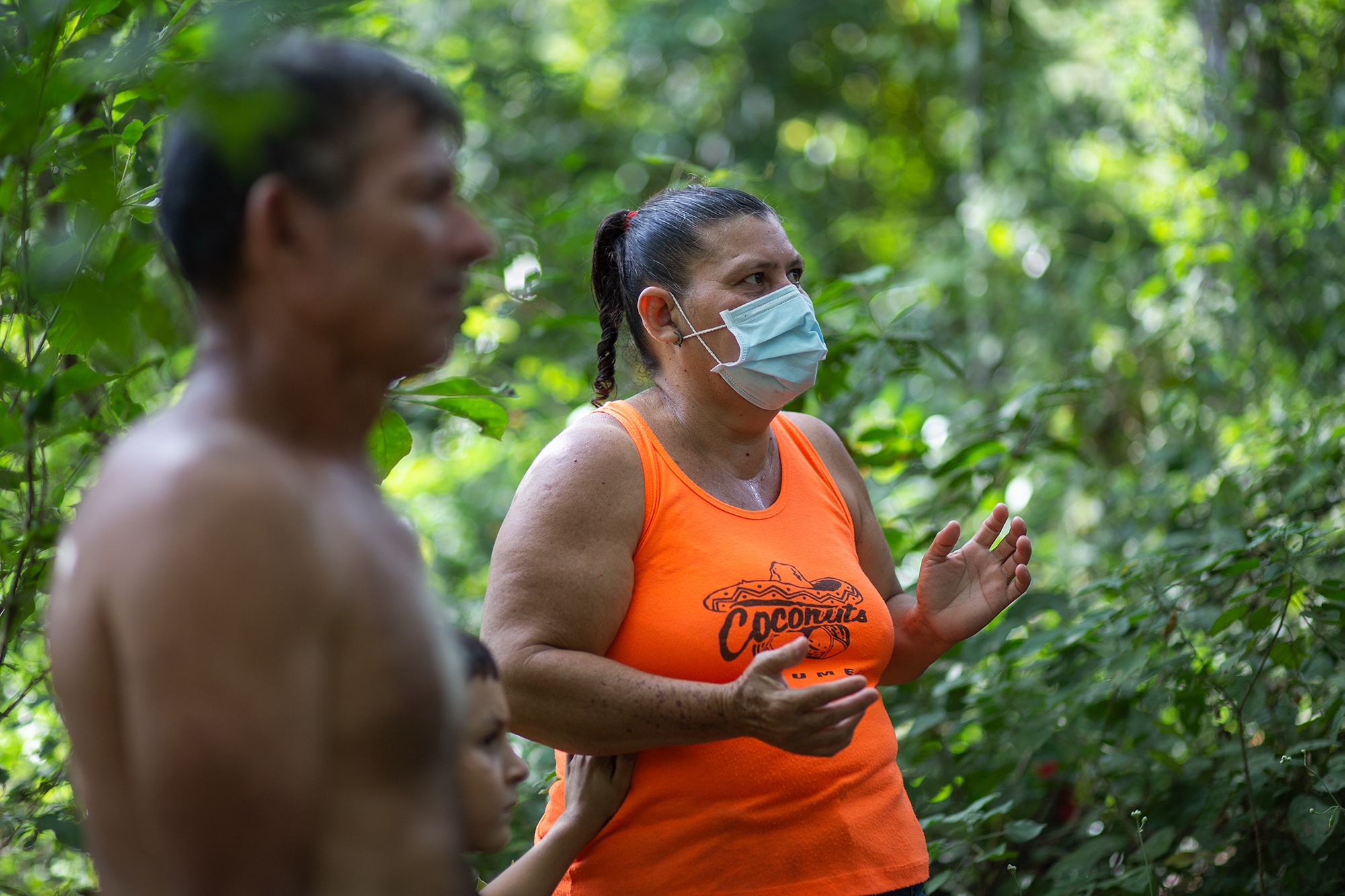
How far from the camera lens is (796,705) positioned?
1585mm

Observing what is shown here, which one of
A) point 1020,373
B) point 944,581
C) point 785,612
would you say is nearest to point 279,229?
point 785,612

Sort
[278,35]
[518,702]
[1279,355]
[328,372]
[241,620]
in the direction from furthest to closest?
[1279,355], [518,702], [278,35], [328,372], [241,620]

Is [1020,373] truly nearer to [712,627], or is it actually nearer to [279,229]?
[712,627]

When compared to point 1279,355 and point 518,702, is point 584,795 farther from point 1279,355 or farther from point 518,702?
point 1279,355

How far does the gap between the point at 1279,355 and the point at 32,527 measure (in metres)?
4.65

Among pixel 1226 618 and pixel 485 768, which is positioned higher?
pixel 485 768

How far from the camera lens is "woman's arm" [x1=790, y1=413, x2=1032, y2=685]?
2.31 metres

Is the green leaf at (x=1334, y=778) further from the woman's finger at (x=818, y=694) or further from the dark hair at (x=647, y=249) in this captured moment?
the dark hair at (x=647, y=249)

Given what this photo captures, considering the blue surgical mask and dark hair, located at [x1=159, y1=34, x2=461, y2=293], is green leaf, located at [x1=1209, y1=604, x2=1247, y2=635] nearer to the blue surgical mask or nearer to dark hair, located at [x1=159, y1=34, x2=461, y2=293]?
the blue surgical mask

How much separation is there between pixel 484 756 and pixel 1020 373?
586cm

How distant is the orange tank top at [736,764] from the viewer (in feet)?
6.08

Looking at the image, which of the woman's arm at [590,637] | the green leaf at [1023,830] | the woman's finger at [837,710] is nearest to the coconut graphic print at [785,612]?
the woman's arm at [590,637]

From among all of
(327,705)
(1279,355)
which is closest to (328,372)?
(327,705)

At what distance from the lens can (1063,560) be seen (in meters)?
5.22
